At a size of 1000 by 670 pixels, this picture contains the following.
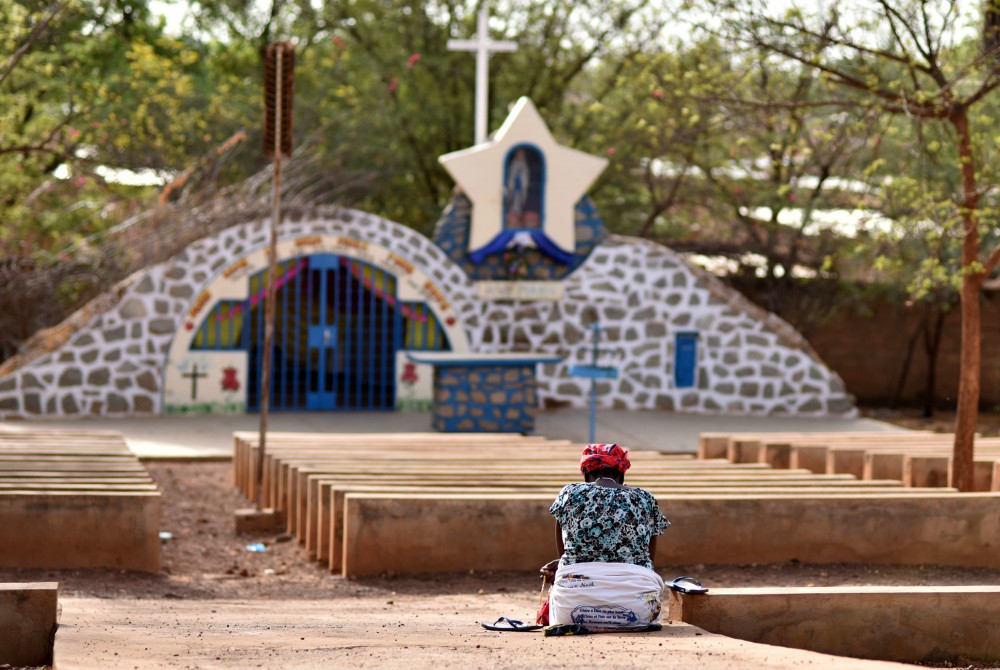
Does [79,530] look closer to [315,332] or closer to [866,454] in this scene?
[866,454]

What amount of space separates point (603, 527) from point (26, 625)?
7.84 feet

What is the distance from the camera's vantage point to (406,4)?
2339cm

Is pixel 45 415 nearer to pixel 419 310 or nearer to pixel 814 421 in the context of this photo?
pixel 419 310

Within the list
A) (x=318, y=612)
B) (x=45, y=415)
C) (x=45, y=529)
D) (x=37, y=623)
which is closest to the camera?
(x=37, y=623)

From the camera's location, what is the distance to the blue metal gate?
18125mm

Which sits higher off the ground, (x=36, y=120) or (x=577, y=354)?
(x=36, y=120)

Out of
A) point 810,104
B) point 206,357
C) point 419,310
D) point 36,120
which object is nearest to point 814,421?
point 419,310

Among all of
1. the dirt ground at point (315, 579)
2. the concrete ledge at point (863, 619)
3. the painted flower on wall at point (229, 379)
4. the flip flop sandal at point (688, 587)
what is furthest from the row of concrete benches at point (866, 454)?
the painted flower on wall at point (229, 379)

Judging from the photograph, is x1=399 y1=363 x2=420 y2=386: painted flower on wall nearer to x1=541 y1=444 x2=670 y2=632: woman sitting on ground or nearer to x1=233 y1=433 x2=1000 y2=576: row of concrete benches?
x1=233 y1=433 x2=1000 y2=576: row of concrete benches

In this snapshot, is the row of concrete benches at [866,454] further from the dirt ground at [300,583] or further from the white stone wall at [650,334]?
the white stone wall at [650,334]

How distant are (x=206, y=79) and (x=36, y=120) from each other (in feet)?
20.5

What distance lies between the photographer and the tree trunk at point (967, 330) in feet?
32.5

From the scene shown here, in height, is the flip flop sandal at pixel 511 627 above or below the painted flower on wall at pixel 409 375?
below

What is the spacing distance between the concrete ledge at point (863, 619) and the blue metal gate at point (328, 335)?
41.5 feet
